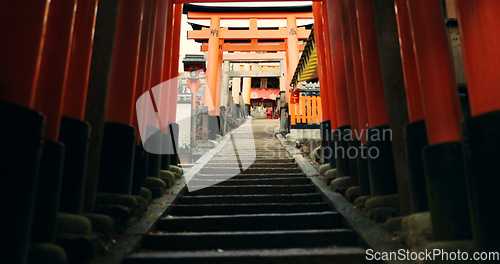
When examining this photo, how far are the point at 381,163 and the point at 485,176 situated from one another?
158 cm

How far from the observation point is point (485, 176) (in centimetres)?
172

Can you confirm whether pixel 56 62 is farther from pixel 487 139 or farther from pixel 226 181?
pixel 226 181

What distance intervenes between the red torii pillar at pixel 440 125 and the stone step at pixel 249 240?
3.27 ft

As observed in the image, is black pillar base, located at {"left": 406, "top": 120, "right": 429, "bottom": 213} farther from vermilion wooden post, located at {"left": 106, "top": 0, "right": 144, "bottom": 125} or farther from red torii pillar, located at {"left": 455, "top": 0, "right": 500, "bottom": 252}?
vermilion wooden post, located at {"left": 106, "top": 0, "right": 144, "bottom": 125}

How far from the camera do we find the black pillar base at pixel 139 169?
11.8 feet

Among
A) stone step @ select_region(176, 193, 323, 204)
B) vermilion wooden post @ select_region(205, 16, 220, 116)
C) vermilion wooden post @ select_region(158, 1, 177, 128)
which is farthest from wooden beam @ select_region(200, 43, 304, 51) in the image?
stone step @ select_region(176, 193, 323, 204)

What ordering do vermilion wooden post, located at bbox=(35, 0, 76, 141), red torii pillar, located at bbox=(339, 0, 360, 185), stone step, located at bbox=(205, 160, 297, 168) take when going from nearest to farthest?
vermilion wooden post, located at bbox=(35, 0, 76, 141)
red torii pillar, located at bbox=(339, 0, 360, 185)
stone step, located at bbox=(205, 160, 297, 168)

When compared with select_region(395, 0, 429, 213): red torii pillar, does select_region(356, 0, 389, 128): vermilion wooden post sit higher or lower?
higher

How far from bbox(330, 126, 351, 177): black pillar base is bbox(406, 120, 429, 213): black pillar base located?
1688 mm

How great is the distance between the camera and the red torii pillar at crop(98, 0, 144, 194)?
3168 mm

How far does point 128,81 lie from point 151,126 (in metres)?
1.08

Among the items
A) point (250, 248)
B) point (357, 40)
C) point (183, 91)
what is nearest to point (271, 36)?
point (183, 91)

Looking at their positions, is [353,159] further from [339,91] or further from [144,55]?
[144,55]

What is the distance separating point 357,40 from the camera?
13.5 ft
